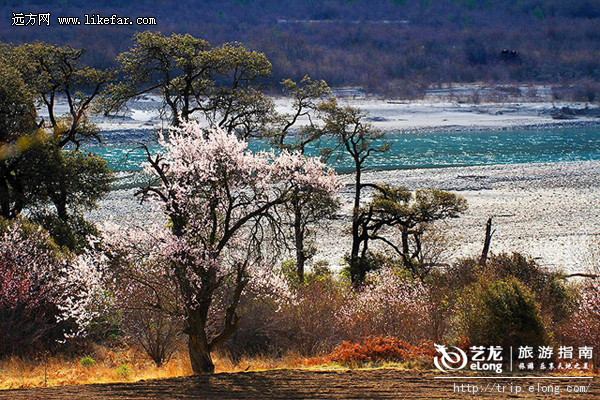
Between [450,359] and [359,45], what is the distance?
551ft

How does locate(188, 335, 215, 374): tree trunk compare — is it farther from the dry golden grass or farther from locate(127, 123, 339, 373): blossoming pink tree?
the dry golden grass

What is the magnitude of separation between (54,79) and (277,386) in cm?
1650

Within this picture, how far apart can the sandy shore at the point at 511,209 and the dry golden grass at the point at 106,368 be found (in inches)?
366

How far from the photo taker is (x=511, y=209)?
37.7 metres

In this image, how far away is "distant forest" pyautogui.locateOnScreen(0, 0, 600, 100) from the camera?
13225 centimetres

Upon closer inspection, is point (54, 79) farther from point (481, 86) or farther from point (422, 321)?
point (481, 86)

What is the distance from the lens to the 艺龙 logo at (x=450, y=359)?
1273 centimetres

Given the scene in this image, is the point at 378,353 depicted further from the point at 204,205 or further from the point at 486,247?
the point at 486,247

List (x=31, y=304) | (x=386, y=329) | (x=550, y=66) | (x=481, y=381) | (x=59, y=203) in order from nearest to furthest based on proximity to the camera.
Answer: (x=481, y=381) → (x=31, y=304) → (x=386, y=329) → (x=59, y=203) → (x=550, y=66)

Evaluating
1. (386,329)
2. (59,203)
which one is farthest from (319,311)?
(59,203)

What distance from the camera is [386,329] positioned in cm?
1658

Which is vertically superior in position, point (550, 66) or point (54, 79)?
point (550, 66)

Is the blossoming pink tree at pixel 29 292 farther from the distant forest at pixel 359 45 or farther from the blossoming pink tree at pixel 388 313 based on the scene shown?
the distant forest at pixel 359 45

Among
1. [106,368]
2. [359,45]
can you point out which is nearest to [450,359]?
[106,368]
